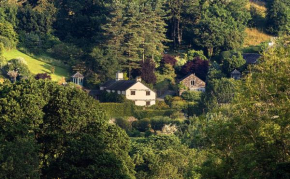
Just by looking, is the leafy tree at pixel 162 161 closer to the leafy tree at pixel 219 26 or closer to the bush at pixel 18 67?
the bush at pixel 18 67

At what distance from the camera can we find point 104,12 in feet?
356

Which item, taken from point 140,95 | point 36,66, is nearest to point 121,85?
point 140,95

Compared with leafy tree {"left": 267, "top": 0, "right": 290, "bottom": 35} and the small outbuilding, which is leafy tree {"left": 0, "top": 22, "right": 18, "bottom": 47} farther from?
leafy tree {"left": 267, "top": 0, "right": 290, "bottom": 35}

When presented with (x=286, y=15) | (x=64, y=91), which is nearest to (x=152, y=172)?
(x=64, y=91)

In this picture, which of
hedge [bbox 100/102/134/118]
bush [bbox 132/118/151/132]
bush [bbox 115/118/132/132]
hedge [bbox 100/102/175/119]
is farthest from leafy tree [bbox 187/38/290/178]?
hedge [bbox 100/102/175/119]

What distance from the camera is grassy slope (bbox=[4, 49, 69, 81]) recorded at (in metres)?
95.2

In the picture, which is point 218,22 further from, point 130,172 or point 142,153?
point 130,172

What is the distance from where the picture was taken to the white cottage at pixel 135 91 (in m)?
92.7

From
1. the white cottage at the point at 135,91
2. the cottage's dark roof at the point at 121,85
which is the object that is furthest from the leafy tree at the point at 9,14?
the cottage's dark roof at the point at 121,85

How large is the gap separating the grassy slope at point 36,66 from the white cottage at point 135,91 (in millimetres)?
5726

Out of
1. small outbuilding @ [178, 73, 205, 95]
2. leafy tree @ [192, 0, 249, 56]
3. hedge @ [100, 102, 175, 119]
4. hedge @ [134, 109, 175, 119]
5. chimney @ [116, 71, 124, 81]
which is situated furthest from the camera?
leafy tree @ [192, 0, 249, 56]

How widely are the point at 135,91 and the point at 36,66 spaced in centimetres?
1208

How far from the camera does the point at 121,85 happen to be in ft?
307

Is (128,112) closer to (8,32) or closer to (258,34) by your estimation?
(8,32)
